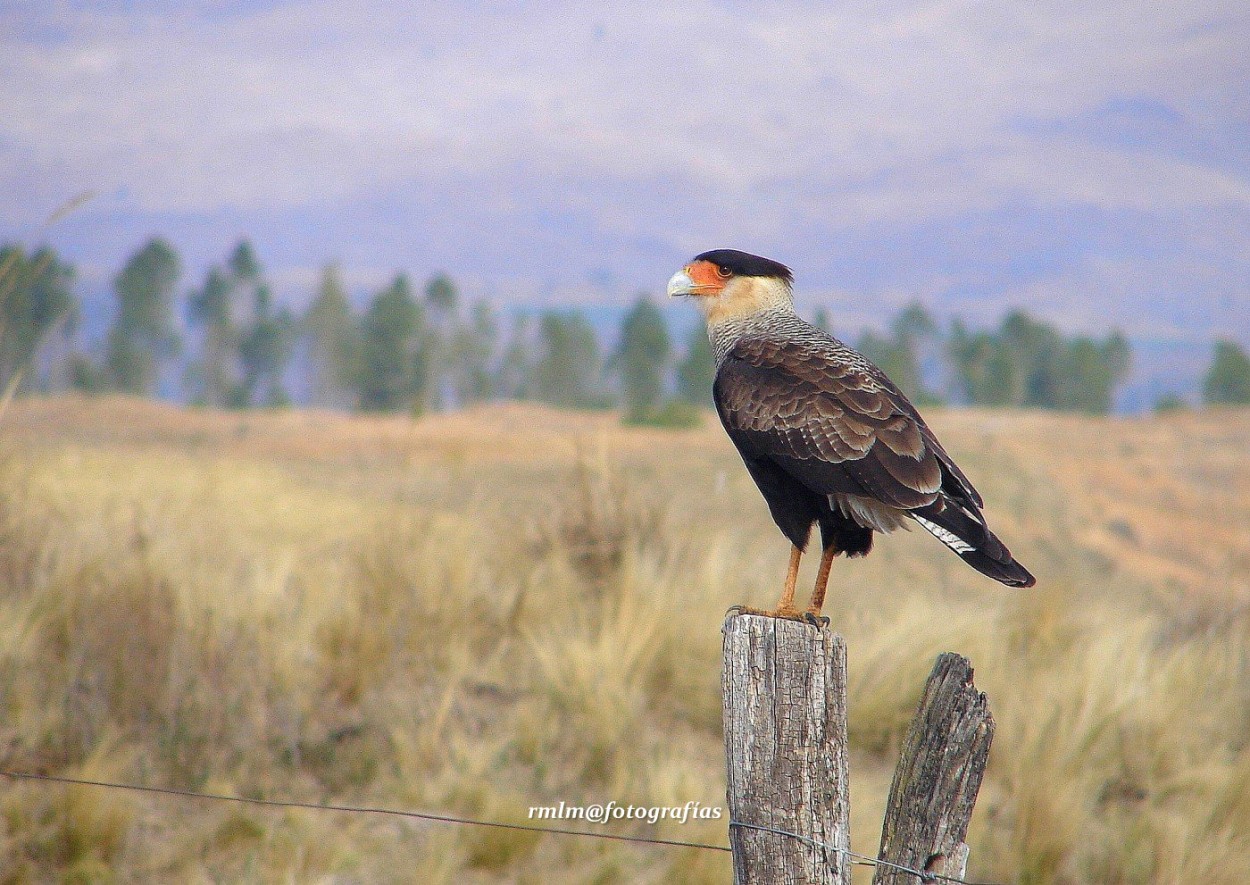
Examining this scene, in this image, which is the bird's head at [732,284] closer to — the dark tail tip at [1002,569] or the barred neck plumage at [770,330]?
the barred neck plumage at [770,330]

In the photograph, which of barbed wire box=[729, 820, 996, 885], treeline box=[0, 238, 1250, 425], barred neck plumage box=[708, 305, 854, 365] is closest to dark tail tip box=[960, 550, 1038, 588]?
barbed wire box=[729, 820, 996, 885]

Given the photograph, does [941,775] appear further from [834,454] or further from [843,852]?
[834,454]

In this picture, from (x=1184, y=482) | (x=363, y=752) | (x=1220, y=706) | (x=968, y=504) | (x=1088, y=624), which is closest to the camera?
(x=968, y=504)

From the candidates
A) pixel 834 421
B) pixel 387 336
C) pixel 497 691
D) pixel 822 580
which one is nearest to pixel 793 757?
pixel 822 580

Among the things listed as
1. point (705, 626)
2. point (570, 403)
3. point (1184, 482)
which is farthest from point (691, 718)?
point (570, 403)

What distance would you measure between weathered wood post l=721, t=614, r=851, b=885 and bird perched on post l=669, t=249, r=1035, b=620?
2.06 ft

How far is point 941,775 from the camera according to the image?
8.68 ft

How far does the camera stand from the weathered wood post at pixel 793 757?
2740 millimetres

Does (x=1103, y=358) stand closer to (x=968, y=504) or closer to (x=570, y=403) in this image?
(x=570, y=403)

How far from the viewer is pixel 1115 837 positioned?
215 inches

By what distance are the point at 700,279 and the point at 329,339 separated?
183 ft

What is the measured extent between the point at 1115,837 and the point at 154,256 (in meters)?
65.6

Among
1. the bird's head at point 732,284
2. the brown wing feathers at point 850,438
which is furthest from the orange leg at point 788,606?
the bird's head at point 732,284

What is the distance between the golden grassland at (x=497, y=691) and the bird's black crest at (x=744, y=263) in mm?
2703
